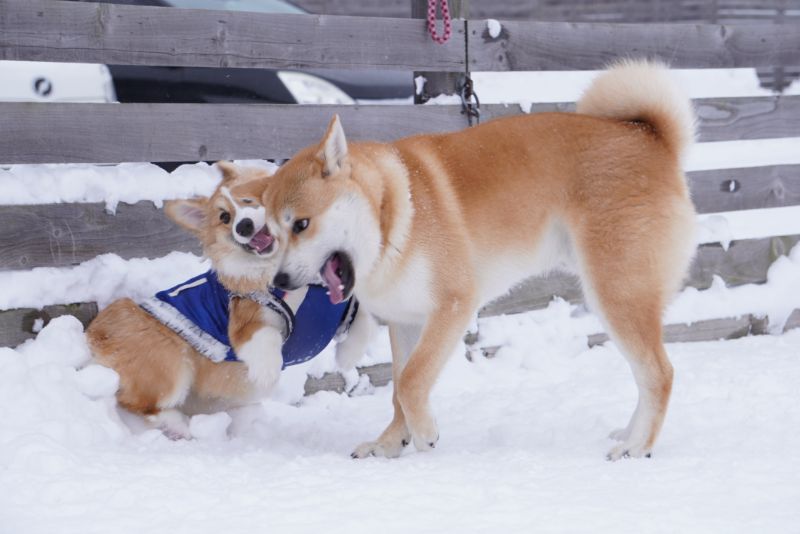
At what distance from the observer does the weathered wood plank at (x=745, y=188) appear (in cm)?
519

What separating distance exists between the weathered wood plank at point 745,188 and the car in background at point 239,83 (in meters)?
2.21

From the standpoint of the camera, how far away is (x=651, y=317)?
10.6ft

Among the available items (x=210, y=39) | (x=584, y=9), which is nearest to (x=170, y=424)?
(x=210, y=39)

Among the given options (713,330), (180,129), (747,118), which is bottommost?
(713,330)

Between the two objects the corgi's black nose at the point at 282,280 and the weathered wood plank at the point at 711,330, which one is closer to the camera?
the corgi's black nose at the point at 282,280

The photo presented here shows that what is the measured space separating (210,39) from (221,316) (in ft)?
4.23

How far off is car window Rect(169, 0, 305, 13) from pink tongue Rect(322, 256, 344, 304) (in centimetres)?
256

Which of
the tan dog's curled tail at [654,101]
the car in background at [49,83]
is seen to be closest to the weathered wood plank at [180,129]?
the car in background at [49,83]

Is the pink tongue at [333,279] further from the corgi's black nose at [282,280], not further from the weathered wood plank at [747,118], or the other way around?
the weathered wood plank at [747,118]

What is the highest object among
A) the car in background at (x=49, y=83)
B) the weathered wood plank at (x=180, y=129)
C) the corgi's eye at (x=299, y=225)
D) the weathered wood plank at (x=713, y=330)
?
the car in background at (x=49, y=83)

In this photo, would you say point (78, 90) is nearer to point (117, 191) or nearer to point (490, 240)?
point (117, 191)

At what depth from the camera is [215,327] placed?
347 cm

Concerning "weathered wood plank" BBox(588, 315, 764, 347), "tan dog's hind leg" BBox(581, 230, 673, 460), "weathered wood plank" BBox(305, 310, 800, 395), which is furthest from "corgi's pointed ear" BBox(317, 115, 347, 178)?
"weathered wood plank" BBox(588, 315, 764, 347)

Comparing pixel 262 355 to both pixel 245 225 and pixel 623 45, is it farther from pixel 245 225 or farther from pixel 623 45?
pixel 623 45
